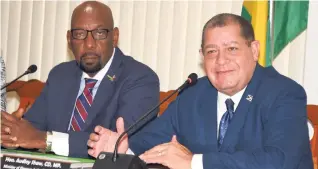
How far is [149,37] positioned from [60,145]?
1.82 meters

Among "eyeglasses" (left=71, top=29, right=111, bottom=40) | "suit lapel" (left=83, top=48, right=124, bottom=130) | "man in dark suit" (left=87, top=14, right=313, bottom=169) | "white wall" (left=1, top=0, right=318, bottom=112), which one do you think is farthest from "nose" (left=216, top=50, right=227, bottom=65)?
"white wall" (left=1, top=0, right=318, bottom=112)

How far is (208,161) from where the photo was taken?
1.97 m

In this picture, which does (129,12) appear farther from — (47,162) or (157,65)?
(47,162)

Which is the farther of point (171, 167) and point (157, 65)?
point (157, 65)

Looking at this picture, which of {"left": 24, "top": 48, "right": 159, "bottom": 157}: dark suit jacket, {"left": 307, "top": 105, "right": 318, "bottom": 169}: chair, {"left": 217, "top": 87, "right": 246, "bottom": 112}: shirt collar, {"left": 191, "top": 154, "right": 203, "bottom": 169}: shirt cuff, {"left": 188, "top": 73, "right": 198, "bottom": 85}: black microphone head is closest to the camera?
{"left": 191, "top": 154, "right": 203, "bottom": 169}: shirt cuff

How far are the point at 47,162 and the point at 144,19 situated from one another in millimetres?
2631

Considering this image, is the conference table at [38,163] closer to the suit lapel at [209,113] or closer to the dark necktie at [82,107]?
the suit lapel at [209,113]

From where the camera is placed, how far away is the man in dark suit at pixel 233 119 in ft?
6.51

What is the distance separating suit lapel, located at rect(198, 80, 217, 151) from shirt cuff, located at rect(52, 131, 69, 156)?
668 millimetres

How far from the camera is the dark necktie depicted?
2.93 m

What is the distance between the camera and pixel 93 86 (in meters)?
3.03

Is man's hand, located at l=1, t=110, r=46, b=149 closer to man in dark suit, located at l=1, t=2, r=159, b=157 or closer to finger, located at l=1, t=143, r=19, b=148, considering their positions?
finger, located at l=1, t=143, r=19, b=148

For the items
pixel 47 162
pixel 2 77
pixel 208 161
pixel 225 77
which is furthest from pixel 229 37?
pixel 2 77

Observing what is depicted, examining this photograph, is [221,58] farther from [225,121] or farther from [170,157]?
[170,157]
